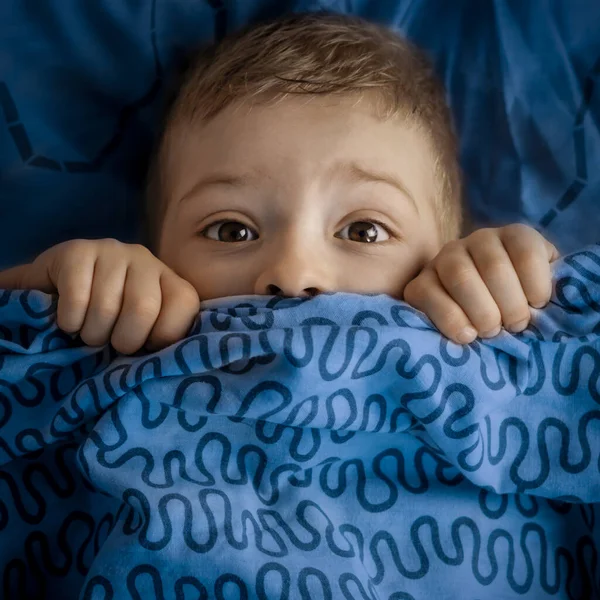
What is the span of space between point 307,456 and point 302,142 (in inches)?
14.0

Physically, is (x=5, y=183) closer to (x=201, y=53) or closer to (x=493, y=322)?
(x=201, y=53)

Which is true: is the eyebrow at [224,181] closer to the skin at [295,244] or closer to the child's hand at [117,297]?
the skin at [295,244]

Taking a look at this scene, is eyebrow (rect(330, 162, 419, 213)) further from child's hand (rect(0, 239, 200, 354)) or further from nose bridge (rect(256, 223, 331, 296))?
child's hand (rect(0, 239, 200, 354))

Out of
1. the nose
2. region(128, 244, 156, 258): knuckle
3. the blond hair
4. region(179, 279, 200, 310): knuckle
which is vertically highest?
the blond hair

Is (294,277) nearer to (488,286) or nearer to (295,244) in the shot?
(295,244)

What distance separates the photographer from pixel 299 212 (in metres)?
0.85

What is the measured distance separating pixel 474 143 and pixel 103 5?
58 cm

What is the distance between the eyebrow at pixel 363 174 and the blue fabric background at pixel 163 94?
28cm

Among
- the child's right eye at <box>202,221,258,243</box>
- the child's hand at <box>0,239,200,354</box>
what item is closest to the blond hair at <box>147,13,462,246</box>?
the child's right eye at <box>202,221,258,243</box>

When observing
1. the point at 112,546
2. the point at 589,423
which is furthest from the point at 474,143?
the point at 112,546

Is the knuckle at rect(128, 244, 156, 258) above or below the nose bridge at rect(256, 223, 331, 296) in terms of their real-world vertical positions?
below

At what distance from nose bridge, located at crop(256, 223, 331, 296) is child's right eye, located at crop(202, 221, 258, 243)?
68 millimetres

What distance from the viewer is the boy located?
2.54ft

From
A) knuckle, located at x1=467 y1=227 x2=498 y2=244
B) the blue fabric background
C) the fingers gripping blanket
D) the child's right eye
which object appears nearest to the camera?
the fingers gripping blanket
